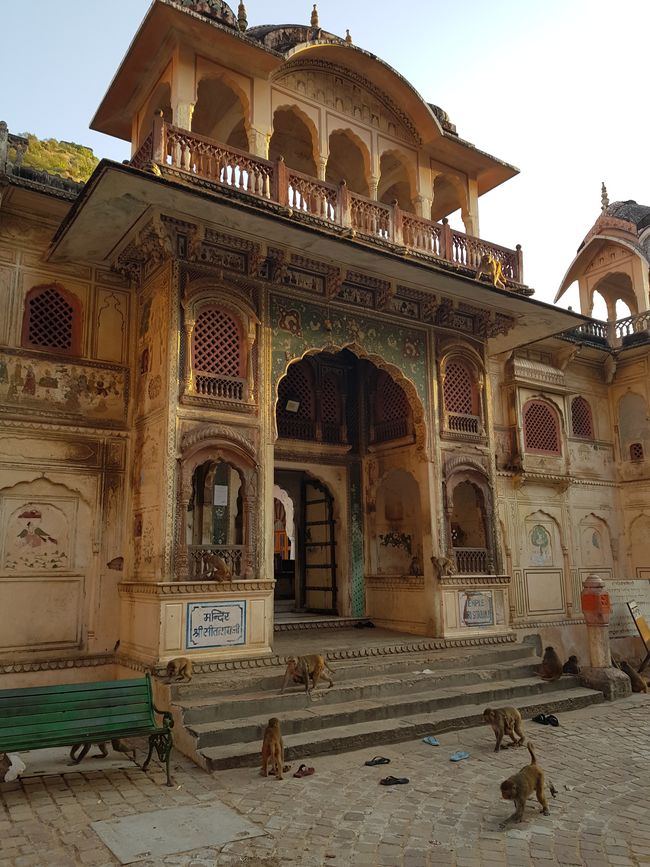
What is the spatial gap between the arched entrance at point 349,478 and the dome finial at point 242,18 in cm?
503

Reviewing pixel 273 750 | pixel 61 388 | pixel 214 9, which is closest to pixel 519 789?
pixel 273 750

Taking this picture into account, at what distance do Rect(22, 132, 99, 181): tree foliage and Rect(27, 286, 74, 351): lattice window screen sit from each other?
549 cm

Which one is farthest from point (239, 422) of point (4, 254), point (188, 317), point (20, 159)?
point (20, 159)

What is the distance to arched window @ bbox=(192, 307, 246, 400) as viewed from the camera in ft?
30.1

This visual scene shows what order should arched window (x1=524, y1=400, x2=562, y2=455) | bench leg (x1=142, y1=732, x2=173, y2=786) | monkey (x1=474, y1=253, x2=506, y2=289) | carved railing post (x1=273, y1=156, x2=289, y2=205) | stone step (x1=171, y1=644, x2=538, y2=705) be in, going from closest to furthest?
bench leg (x1=142, y1=732, x2=173, y2=786), stone step (x1=171, y1=644, x2=538, y2=705), carved railing post (x1=273, y1=156, x2=289, y2=205), monkey (x1=474, y1=253, x2=506, y2=289), arched window (x1=524, y1=400, x2=562, y2=455)

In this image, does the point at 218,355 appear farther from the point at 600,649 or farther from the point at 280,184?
the point at 600,649

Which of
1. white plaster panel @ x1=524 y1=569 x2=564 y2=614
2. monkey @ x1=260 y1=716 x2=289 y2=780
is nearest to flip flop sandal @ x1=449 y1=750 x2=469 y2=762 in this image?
monkey @ x1=260 y1=716 x2=289 y2=780

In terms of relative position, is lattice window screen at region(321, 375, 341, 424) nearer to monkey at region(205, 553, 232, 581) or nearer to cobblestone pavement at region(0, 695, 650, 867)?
monkey at region(205, 553, 232, 581)

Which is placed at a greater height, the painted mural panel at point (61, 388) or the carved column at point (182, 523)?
the painted mural panel at point (61, 388)

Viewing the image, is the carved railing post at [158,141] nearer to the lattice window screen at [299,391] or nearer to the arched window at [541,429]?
the lattice window screen at [299,391]

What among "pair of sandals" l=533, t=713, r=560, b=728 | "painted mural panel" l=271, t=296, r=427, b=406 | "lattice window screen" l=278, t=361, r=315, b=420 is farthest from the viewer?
"lattice window screen" l=278, t=361, r=315, b=420

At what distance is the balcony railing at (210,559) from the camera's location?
8672mm

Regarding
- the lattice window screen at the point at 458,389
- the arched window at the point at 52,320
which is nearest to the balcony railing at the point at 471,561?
the lattice window screen at the point at 458,389

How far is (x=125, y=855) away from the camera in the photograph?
178 inches
